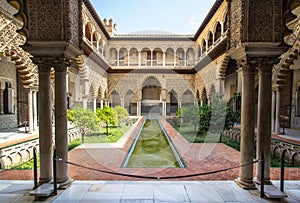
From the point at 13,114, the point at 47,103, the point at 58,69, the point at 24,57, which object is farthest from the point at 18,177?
the point at 13,114

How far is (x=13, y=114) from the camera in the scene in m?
13.1

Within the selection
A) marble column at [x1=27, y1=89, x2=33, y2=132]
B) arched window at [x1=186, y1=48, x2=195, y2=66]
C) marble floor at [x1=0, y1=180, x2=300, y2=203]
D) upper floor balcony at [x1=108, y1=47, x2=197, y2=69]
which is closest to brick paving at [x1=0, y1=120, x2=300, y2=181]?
marble floor at [x1=0, y1=180, x2=300, y2=203]

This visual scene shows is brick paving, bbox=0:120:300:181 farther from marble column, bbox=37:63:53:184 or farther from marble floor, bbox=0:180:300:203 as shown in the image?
marble column, bbox=37:63:53:184

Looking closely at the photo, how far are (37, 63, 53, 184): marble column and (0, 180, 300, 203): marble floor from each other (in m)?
0.47

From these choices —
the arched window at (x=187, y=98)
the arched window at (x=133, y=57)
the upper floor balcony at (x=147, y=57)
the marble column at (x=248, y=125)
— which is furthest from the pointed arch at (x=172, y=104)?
the marble column at (x=248, y=125)

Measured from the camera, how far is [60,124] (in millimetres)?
3814

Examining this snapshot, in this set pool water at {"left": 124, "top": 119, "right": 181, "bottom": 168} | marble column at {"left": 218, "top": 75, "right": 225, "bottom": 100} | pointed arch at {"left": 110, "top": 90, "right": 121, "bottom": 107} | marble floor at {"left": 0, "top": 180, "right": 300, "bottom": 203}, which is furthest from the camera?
pointed arch at {"left": 110, "top": 90, "right": 121, "bottom": 107}

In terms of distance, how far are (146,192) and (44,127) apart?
234 centimetres

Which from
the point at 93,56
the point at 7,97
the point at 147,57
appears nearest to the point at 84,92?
the point at 93,56

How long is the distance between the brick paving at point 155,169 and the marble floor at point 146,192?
99 centimetres

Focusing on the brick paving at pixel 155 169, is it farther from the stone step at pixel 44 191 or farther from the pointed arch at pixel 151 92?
the pointed arch at pixel 151 92

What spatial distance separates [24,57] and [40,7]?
694cm

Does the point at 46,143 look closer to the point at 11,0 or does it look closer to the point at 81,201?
the point at 81,201

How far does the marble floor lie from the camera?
11.0 feet
